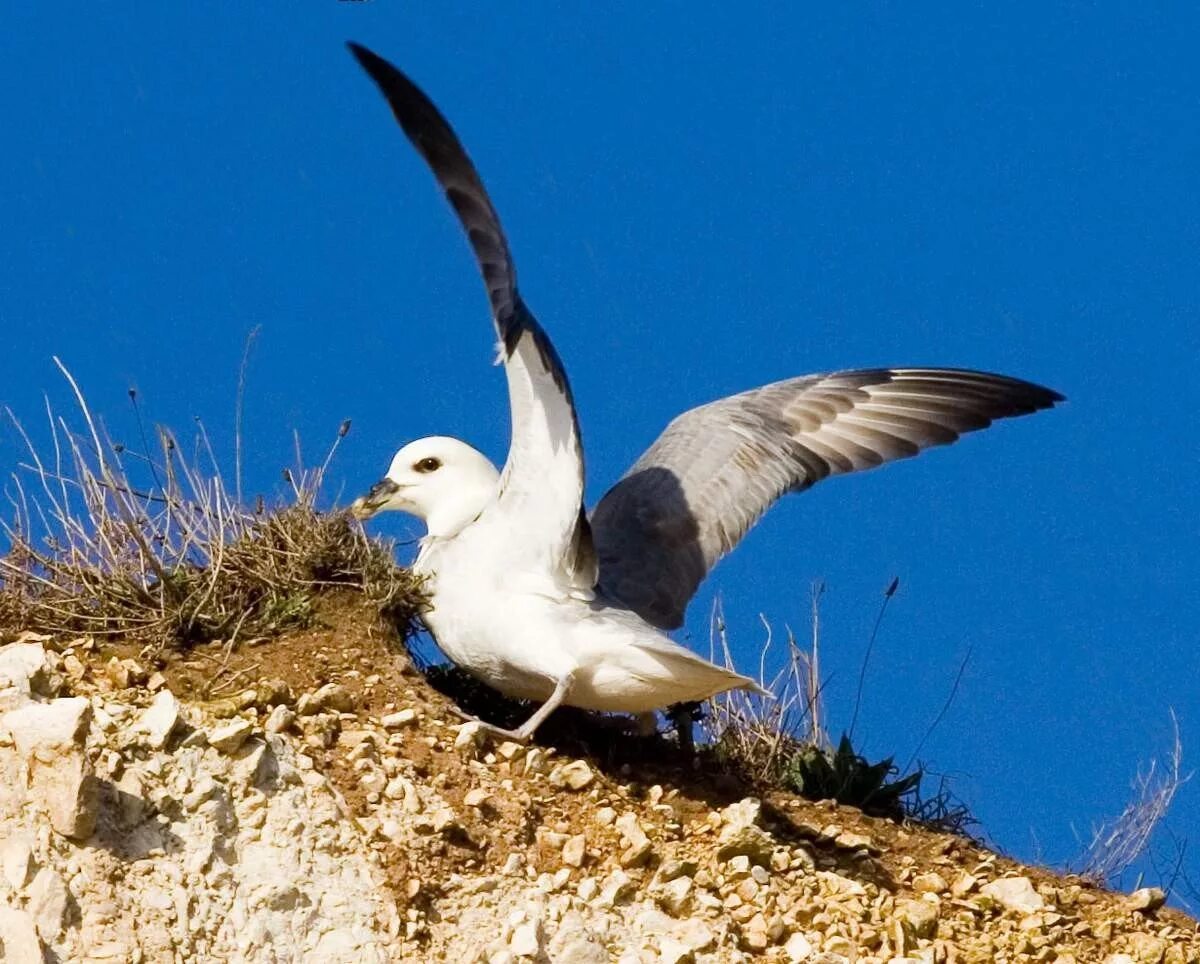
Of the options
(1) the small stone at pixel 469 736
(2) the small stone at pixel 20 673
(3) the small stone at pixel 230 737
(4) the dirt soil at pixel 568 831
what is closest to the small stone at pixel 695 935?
(4) the dirt soil at pixel 568 831

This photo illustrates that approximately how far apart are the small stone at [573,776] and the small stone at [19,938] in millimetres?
2584

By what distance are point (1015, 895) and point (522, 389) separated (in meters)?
3.24

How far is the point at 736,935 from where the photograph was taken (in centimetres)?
948

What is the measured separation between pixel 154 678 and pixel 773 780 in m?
3.37

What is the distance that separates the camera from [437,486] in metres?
11.5

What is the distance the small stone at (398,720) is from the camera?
994cm

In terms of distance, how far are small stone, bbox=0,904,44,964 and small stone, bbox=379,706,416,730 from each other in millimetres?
2060

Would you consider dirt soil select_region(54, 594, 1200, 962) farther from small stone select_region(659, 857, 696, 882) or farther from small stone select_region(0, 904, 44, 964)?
small stone select_region(0, 904, 44, 964)

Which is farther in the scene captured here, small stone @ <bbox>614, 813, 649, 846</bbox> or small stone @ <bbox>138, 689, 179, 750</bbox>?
small stone @ <bbox>614, 813, 649, 846</bbox>

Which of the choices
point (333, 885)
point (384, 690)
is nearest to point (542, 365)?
point (384, 690)

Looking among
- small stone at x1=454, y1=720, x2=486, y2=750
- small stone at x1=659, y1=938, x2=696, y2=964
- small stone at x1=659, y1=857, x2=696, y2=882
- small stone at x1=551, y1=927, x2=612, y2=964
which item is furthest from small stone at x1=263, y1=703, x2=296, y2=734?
small stone at x1=659, y1=938, x2=696, y2=964

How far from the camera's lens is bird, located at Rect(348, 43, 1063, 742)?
9.94 meters

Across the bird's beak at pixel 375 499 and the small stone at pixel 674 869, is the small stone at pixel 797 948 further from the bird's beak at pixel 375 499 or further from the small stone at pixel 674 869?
the bird's beak at pixel 375 499

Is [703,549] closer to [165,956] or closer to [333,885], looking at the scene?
[333,885]
